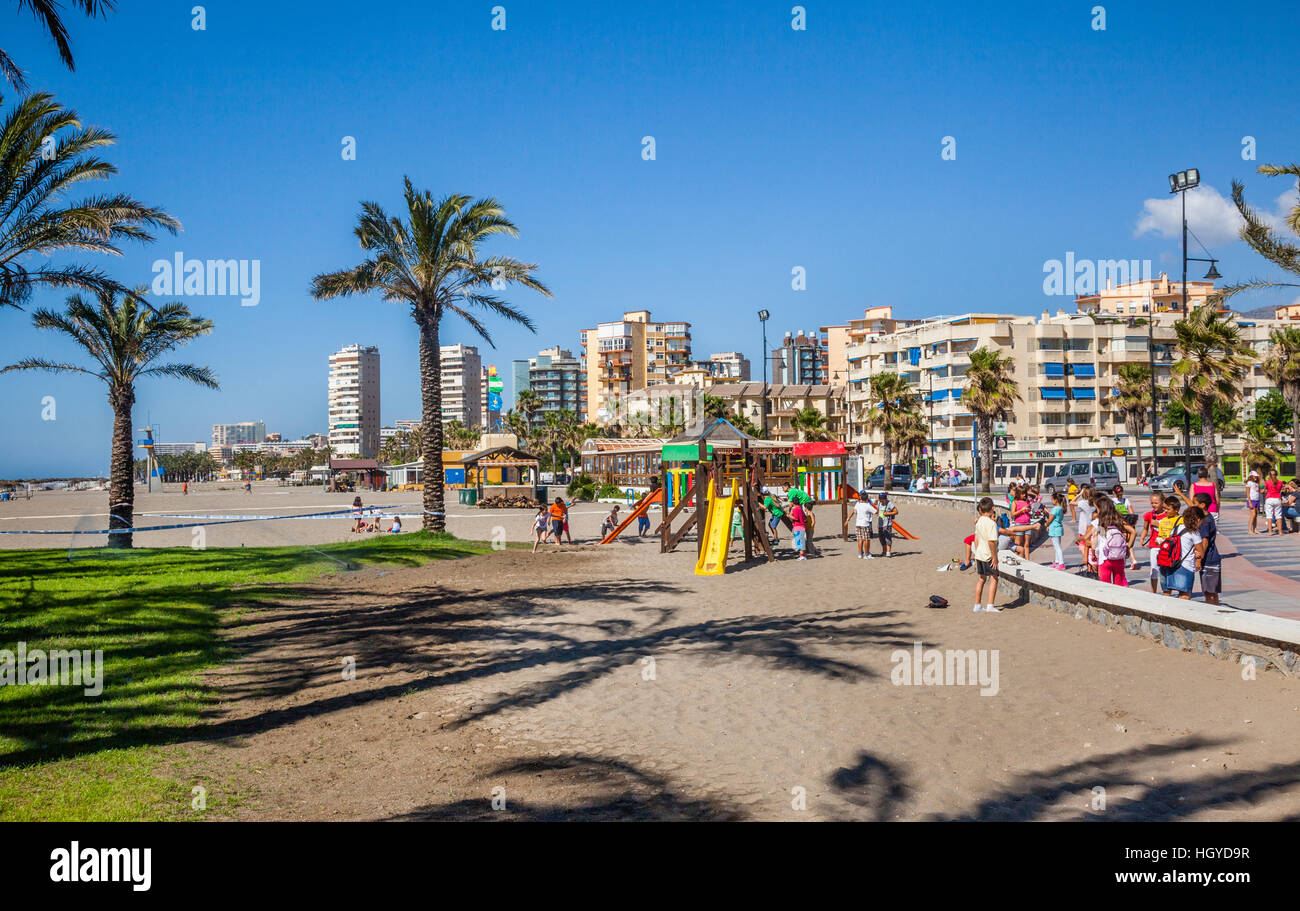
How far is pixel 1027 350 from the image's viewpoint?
3002 inches

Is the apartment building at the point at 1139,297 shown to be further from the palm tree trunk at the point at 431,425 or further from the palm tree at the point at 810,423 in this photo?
the palm tree trunk at the point at 431,425

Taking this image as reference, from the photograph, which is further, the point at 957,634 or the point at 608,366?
the point at 608,366

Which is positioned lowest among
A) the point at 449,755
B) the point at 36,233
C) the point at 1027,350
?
the point at 449,755

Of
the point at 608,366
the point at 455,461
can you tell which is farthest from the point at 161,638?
the point at 608,366

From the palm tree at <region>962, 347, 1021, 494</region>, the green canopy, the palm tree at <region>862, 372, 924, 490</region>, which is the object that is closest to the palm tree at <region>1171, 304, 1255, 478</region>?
the palm tree at <region>962, 347, 1021, 494</region>

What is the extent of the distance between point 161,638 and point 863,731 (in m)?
8.60

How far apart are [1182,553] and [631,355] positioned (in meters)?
129

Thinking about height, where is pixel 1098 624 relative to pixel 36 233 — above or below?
below

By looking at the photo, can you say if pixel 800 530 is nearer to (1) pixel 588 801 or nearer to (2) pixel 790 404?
(1) pixel 588 801

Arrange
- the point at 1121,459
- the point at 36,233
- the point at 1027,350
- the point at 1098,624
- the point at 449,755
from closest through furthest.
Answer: the point at 449,755, the point at 1098,624, the point at 36,233, the point at 1121,459, the point at 1027,350

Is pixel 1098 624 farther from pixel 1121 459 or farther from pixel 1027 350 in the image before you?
pixel 1027 350

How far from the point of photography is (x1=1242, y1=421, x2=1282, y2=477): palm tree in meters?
22.7

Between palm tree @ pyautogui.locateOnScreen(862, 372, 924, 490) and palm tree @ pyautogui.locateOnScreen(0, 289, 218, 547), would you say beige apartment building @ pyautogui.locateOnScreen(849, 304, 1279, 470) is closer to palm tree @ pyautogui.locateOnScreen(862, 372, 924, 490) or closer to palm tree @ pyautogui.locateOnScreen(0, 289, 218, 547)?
palm tree @ pyautogui.locateOnScreen(862, 372, 924, 490)
